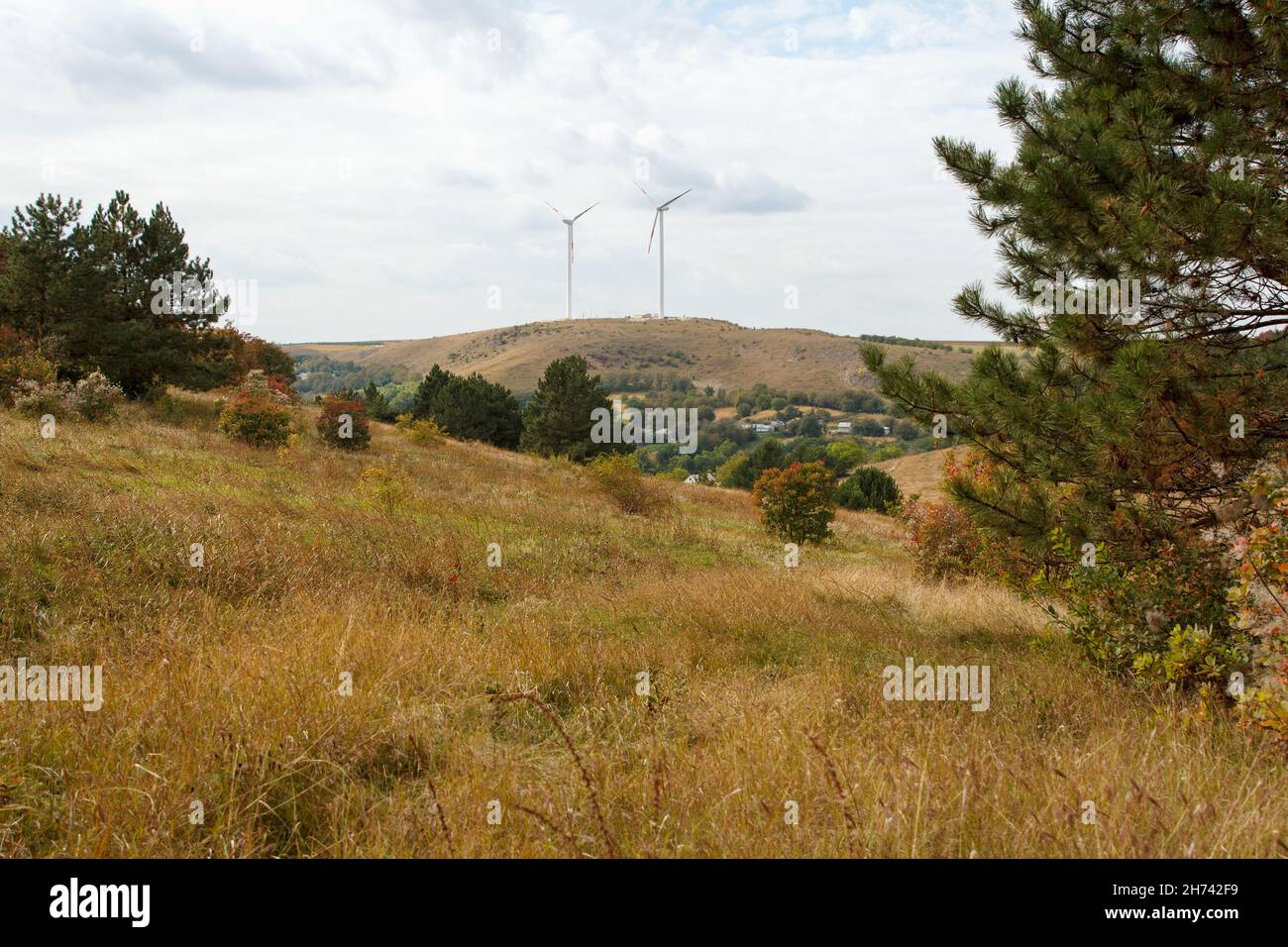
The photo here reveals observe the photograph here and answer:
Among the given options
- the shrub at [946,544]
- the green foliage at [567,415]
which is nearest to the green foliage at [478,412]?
the green foliage at [567,415]

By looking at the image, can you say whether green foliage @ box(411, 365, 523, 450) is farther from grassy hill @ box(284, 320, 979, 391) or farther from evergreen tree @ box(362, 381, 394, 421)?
grassy hill @ box(284, 320, 979, 391)

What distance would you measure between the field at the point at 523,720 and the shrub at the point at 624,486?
11942mm

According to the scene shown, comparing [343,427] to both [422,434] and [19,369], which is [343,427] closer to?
[422,434]

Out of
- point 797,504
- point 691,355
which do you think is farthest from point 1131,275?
point 691,355

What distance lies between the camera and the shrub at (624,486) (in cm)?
2230

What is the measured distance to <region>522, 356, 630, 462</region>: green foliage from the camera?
45.1 meters

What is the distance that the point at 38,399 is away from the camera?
1764 centimetres

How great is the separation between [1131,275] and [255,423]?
2102 cm

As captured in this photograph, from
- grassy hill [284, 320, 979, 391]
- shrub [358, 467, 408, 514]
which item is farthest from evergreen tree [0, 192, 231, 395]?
grassy hill [284, 320, 979, 391]

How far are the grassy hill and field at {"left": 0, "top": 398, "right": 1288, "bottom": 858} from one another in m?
137

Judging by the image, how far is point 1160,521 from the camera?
636cm

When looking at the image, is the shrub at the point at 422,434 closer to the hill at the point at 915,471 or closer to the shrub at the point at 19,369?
the shrub at the point at 19,369
